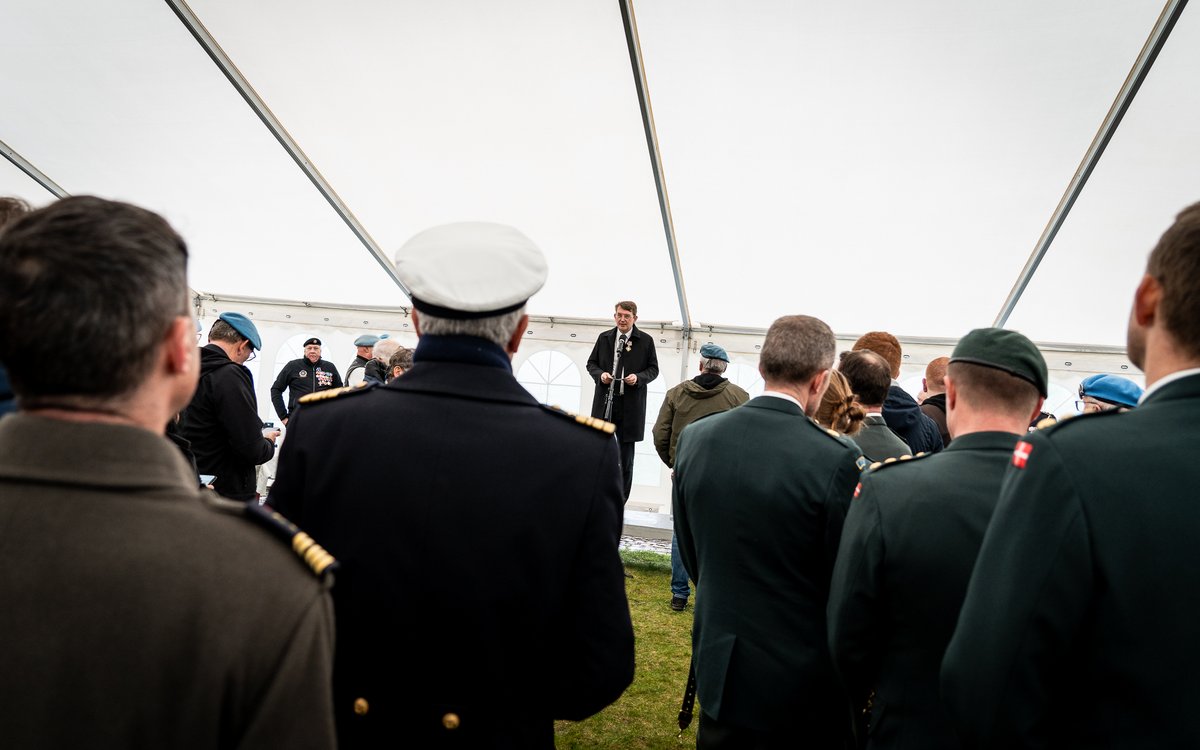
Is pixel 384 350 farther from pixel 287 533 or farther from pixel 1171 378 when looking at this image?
pixel 1171 378

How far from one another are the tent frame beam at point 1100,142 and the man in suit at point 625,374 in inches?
130

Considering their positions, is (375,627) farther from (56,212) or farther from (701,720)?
(701,720)

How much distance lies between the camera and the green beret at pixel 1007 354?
169 centimetres

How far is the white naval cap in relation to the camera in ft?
4.24

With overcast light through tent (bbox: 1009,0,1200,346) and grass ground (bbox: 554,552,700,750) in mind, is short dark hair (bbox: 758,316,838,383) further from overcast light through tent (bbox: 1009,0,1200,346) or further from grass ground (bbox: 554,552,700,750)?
overcast light through tent (bbox: 1009,0,1200,346)

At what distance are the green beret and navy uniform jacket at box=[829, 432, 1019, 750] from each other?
0.51 feet

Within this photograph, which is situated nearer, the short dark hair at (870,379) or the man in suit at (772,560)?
the man in suit at (772,560)

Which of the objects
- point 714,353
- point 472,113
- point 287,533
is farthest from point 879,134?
point 287,533

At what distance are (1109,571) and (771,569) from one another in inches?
44.6

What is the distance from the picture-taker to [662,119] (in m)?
5.34

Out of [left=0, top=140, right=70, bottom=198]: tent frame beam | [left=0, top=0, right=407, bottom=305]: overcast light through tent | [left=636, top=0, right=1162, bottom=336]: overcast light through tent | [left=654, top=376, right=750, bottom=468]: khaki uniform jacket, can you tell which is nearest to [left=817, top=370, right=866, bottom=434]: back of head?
[left=654, top=376, right=750, bottom=468]: khaki uniform jacket

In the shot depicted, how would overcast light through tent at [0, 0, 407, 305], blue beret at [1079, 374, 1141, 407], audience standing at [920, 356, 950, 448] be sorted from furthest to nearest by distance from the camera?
overcast light through tent at [0, 0, 407, 305] < audience standing at [920, 356, 950, 448] < blue beret at [1079, 374, 1141, 407]

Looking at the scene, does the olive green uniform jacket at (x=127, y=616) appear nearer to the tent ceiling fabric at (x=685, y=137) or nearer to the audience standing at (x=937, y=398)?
the audience standing at (x=937, y=398)

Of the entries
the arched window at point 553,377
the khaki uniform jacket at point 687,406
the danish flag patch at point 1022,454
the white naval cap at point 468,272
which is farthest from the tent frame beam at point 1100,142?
the white naval cap at point 468,272
